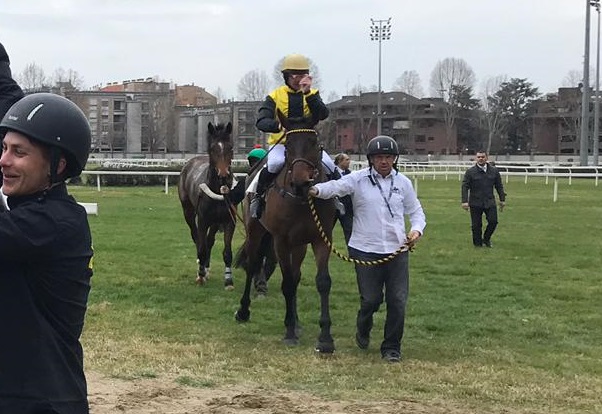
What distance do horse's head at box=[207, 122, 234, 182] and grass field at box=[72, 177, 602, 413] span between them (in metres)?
1.68

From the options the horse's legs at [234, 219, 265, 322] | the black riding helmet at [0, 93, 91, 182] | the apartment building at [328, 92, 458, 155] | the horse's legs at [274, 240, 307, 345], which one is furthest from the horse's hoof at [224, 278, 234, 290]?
the apartment building at [328, 92, 458, 155]

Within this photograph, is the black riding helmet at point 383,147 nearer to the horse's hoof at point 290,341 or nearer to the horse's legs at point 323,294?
the horse's legs at point 323,294

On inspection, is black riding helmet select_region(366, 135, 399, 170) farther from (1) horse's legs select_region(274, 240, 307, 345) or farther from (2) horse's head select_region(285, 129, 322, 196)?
(1) horse's legs select_region(274, 240, 307, 345)

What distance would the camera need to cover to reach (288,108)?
7.71 meters

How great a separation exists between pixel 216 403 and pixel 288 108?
3381 millimetres

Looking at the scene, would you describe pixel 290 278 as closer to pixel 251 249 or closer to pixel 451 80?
pixel 251 249

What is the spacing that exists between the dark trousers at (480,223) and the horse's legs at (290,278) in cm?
796

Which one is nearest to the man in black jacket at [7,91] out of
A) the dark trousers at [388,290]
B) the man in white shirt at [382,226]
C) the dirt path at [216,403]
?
the dirt path at [216,403]

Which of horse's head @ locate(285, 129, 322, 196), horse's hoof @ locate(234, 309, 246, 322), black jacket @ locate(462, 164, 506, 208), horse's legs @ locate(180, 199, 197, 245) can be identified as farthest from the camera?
black jacket @ locate(462, 164, 506, 208)

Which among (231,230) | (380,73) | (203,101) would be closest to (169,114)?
(203,101)

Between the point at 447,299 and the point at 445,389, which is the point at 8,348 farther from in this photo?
the point at 447,299

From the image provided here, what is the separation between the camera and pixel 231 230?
36.0ft

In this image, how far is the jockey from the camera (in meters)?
7.54

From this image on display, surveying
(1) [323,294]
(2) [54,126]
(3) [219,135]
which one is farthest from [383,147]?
(2) [54,126]
